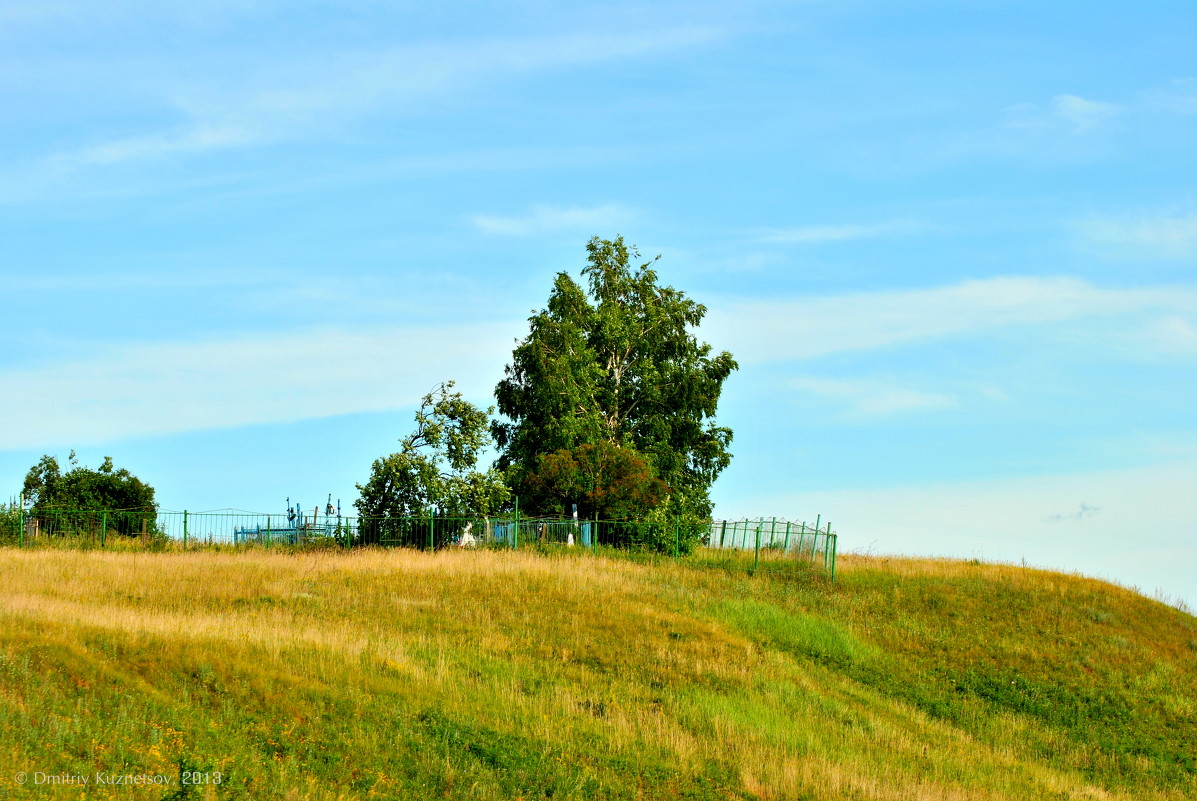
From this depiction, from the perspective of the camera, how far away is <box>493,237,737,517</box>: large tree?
51.6m

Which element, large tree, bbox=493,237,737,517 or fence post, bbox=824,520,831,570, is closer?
fence post, bbox=824,520,831,570

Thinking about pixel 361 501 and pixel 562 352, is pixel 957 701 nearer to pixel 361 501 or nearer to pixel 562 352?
pixel 361 501

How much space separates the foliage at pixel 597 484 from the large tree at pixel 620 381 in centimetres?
402

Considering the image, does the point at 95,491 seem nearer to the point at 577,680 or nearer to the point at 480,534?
the point at 480,534

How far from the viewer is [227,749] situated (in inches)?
558

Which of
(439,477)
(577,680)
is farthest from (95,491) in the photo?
(577,680)

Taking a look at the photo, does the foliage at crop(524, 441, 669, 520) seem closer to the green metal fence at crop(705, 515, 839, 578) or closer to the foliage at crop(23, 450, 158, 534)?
the green metal fence at crop(705, 515, 839, 578)

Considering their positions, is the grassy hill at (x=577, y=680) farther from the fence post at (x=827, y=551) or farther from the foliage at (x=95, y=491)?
the foliage at (x=95, y=491)

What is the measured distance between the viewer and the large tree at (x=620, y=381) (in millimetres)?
51562

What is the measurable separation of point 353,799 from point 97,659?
5508mm

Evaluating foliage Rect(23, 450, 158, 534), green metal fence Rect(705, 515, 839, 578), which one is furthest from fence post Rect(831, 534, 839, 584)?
foliage Rect(23, 450, 158, 534)

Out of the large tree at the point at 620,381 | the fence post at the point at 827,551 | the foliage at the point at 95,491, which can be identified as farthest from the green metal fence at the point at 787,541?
the foliage at the point at 95,491

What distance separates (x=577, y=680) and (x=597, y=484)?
78.4ft

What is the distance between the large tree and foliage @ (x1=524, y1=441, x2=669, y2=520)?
402 centimetres
